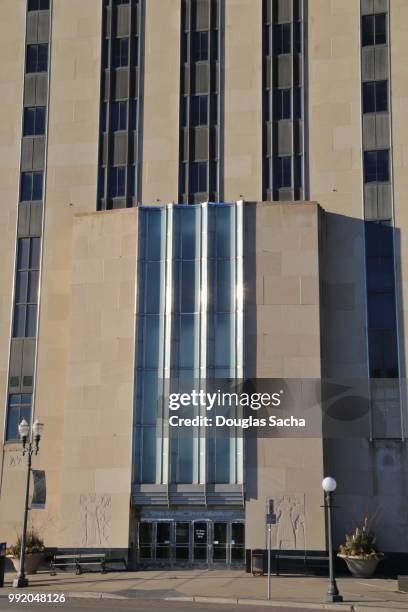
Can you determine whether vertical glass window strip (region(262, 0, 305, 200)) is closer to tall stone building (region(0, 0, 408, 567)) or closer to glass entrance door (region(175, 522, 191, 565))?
tall stone building (region(0, 0, 408, 567))

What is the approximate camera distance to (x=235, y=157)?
39.1m

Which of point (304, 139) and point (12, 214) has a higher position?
point (304, 139)

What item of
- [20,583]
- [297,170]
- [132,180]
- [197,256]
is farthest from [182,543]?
[297,170]

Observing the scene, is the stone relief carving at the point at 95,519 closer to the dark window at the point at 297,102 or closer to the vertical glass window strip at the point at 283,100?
the vertical glass window strip at the point at 283,100

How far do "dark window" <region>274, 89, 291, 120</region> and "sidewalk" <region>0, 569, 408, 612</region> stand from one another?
20.4 metres

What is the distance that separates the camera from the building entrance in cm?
3484

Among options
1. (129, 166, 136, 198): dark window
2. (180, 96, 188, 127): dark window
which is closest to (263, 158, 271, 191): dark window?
(180, 96, 188, 127): dark window

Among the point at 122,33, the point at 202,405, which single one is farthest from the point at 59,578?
the point at 122,33

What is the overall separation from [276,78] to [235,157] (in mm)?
4310

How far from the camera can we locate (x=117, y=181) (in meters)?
39.7

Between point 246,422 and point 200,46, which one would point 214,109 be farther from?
point 246,422

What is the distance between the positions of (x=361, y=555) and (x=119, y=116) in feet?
74.2

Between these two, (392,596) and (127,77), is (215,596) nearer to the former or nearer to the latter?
(392,596)

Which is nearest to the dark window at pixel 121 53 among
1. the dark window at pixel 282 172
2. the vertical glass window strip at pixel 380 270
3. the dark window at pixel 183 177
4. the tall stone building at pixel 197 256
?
the tall stone building at pixel 197 256
